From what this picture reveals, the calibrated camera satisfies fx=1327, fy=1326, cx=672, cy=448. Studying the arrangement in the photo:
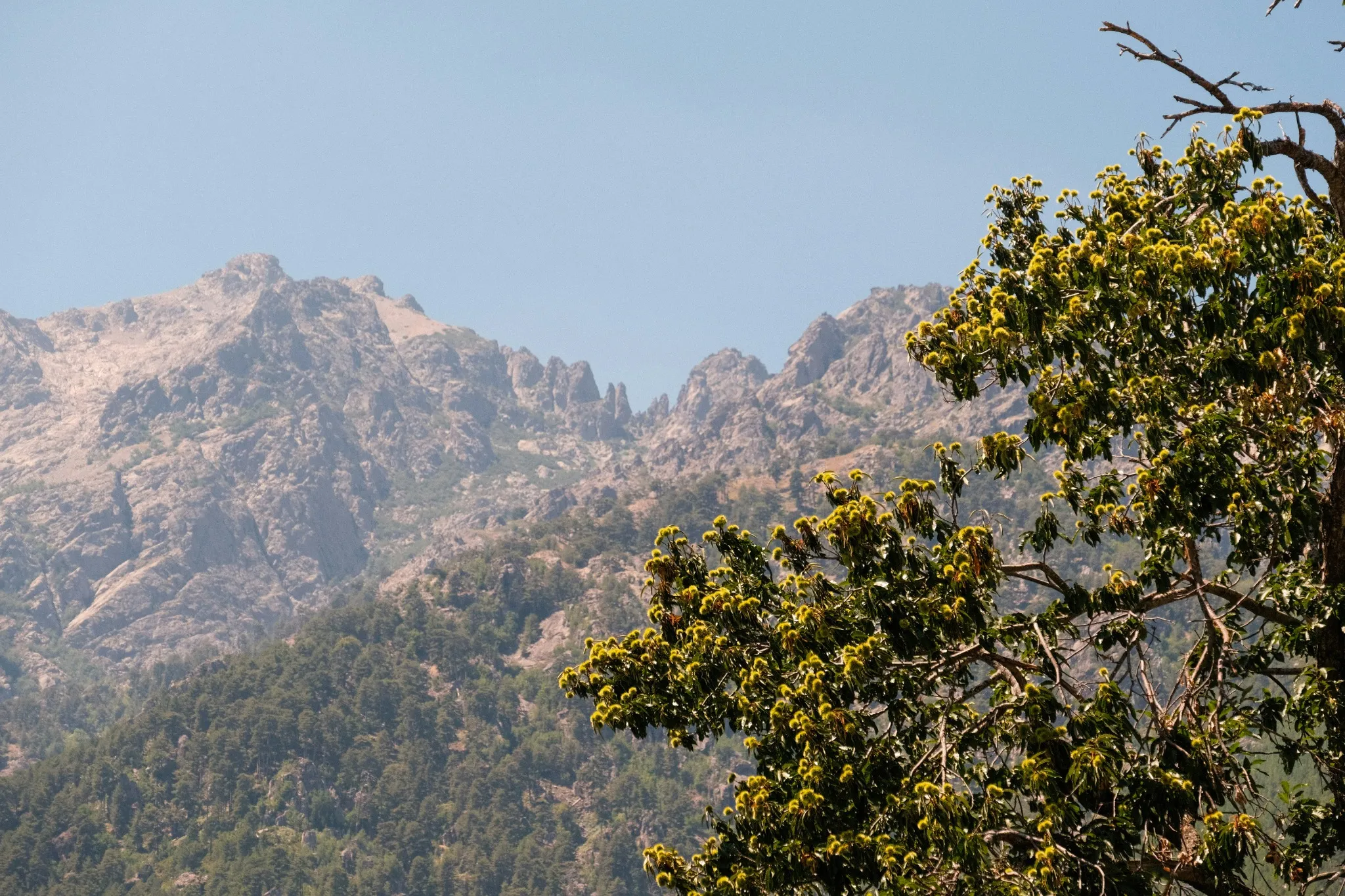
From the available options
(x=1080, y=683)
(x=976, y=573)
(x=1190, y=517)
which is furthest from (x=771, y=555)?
(x=1190, y=517)

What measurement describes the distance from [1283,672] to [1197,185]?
6.32 metres

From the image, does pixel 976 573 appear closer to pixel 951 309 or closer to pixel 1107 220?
pixel 951 309

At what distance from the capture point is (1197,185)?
17203 millimetres

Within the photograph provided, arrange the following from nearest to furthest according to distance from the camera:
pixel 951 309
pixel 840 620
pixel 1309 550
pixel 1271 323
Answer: pixel 1271 323, pixel 1309 550, pixel 840 620, pixel 951 309

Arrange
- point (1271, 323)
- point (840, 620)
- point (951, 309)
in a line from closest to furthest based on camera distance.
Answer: point (1271, 323)
point (840, 620)
point (951, 309)

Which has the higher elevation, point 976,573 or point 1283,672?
point 976,573

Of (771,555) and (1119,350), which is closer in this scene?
(1119,350)

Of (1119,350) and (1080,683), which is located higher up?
(1119,350)

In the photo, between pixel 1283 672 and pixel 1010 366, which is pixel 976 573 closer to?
pixel 1010 366

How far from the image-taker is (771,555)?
62.0 feet

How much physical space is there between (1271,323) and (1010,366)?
3039mm

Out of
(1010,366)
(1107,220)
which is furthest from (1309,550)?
(1107,220)

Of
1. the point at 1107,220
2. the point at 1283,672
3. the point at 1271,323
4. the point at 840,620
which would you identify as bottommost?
the point at 1283,672

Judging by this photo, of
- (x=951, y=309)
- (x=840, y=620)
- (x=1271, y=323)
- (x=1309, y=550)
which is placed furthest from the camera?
(x=951, y=309)
